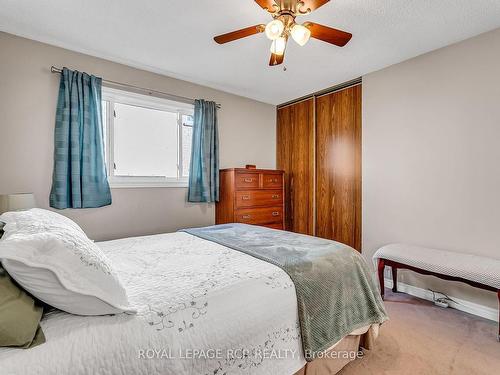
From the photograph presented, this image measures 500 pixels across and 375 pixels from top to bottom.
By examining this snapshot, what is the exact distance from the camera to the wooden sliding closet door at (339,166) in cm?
331

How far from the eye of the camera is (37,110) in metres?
2.45

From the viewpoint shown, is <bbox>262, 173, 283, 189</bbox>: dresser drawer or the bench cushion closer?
the bench cushion

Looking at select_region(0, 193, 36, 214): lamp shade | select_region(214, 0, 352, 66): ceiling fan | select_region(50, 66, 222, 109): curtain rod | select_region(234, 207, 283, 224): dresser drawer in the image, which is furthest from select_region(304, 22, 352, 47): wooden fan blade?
select_region(0, 193, 36, 214): lamp shade

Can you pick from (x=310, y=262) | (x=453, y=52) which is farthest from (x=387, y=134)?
(x=310, y=262)

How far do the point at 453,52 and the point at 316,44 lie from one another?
1297 mm

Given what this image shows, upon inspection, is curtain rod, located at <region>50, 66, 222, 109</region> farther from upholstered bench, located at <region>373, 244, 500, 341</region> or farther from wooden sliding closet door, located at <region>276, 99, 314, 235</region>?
upholstered bench, located at <region>373, 244, 500, 341</region>

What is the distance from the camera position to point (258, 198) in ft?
11.6

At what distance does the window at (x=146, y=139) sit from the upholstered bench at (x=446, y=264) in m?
2.49

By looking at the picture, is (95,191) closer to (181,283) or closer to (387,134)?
(181,283)

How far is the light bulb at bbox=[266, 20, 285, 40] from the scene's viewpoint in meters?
1.63

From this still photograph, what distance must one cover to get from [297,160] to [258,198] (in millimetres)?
1012

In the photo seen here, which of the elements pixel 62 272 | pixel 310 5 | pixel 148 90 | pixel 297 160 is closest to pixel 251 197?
pixel 297 160

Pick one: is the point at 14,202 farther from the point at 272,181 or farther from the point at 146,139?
the point at 272,181

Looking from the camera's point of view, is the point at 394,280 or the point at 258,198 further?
the point at 258,198
